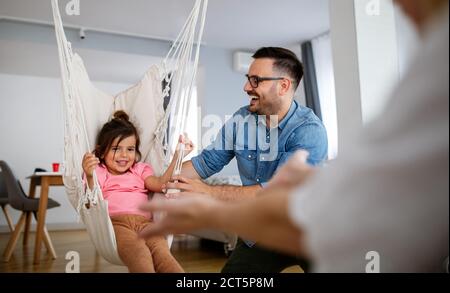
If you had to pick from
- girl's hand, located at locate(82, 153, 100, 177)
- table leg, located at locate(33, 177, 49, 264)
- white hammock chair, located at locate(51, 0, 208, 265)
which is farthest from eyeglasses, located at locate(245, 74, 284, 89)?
table leg, located at locate(33, 177, 49, 264)

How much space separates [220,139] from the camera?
1320mm

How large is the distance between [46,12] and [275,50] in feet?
6.86

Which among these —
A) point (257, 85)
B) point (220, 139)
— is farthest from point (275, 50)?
point (220, 139)

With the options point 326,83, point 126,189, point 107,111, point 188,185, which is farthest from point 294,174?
point 326,83

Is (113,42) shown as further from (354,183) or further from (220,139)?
(354,183)

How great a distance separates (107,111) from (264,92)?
0.60m

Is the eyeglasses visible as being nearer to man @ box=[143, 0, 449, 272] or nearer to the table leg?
man @ box=[143, 0, 449, 272]

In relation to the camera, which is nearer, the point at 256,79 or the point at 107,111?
the point at 256,79

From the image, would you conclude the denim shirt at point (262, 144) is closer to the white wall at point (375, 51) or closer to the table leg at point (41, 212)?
the white wall at point (375, 51)

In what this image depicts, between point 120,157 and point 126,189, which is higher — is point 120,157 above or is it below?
above

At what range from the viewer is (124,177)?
1392mm

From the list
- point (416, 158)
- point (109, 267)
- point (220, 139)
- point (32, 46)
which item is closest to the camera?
point (416, 158)

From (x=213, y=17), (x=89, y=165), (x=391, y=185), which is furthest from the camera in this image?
(x=213, y=17)

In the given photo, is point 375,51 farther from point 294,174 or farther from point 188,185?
point 294,174
